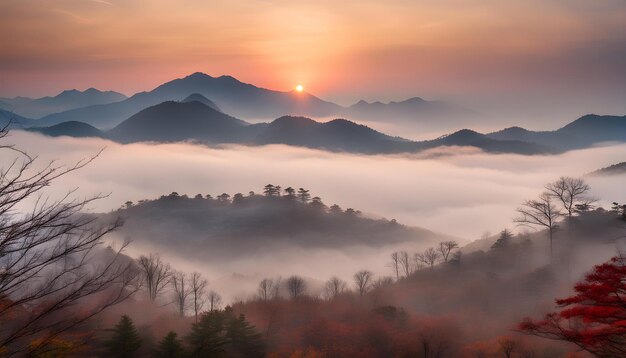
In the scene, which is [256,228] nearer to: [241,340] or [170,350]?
[241,340]

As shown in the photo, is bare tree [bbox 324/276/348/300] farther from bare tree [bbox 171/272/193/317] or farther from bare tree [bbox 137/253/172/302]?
bare tree [bbox 137/253/172/302]

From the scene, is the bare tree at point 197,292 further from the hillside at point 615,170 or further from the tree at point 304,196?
the hillside at point 615,170

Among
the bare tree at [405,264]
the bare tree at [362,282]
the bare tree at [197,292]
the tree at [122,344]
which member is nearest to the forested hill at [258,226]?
the bare tree at [405,264]

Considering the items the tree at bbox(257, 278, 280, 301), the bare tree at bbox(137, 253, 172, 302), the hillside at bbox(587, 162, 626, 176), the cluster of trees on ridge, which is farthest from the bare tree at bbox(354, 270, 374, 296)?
the hillside at bbox(587, 162, 626, 176)

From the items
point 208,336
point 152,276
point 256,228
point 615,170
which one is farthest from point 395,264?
point 615,170

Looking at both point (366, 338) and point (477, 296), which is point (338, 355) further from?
point (477, 296)

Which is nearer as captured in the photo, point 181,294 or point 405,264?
point 181,294
